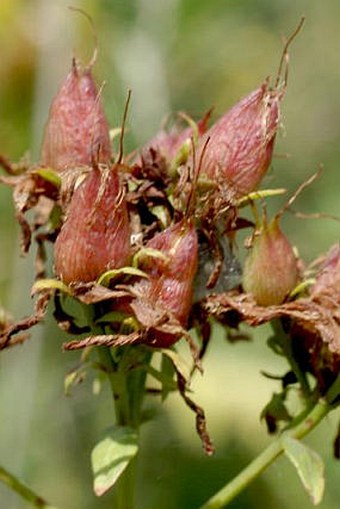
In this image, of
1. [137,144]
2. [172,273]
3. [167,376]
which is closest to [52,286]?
[172,273]

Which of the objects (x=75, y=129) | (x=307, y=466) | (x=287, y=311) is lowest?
(x=307, y=466)

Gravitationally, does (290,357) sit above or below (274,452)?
above

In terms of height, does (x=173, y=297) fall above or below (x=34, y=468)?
above

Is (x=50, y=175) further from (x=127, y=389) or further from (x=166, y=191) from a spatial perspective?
(x=127, y=389)

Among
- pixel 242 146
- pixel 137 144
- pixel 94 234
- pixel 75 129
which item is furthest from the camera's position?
pixel 137 144

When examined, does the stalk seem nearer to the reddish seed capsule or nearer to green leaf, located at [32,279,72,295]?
the reddish seed capsule

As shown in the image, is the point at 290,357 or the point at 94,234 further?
the point at 290,357

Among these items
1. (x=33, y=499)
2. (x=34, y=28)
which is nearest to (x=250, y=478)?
(x=33, y=499)

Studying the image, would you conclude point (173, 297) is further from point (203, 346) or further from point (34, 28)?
point (34, 28)
